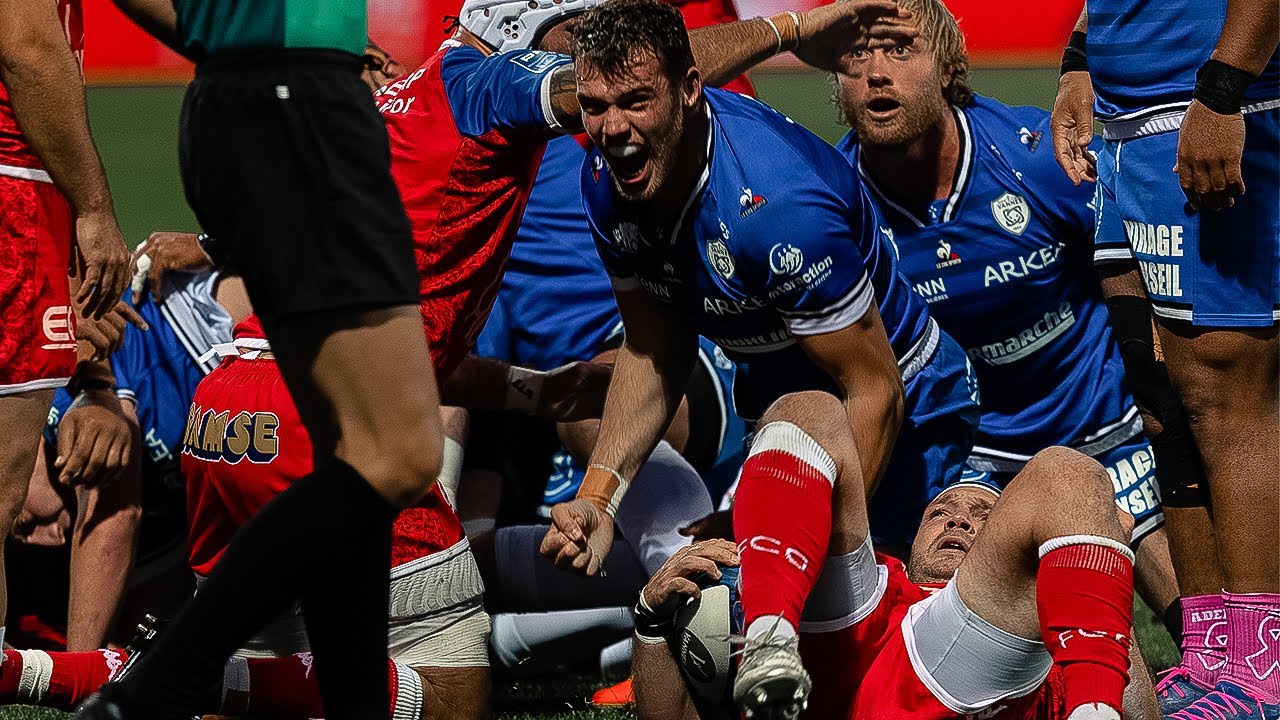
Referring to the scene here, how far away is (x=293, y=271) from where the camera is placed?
214 centimetres

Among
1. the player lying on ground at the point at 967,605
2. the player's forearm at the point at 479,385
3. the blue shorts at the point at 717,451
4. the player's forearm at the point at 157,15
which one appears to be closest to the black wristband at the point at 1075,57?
the blue shorts at the point at 717,451

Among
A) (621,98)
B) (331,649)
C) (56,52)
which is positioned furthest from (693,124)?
(331,649)

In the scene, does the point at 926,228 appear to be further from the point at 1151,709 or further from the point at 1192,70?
the point at 1151,709

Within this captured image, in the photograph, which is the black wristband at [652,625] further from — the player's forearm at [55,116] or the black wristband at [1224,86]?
the black wristband at [1224,86]

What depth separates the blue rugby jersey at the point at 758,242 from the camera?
3.11 m

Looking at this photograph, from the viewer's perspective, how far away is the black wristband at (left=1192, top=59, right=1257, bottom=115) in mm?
3098

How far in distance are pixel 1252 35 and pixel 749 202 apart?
103 cm

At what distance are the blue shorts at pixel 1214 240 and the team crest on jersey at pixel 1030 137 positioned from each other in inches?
37.6

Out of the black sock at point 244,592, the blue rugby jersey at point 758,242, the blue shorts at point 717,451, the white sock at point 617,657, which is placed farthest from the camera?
the blue shorts at point 717,451

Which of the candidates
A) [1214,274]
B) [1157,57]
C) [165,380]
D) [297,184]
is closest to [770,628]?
[297,184]

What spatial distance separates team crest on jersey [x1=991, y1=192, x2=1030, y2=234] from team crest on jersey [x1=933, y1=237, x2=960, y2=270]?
5.8 inches

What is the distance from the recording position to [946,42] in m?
4.39

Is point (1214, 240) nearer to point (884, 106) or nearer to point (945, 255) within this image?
point (945, 255)

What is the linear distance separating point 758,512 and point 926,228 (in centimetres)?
204
